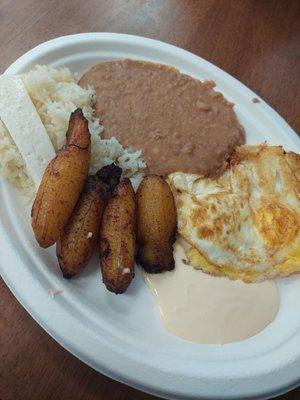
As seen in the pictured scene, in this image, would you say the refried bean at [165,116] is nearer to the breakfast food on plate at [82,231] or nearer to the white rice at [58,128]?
the white rice at [58,128]

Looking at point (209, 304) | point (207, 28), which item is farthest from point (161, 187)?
point (207, 28)

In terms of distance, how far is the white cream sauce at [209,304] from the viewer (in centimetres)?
145

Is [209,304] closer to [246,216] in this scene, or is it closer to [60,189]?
[246,216]

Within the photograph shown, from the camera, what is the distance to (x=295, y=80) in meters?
2.34

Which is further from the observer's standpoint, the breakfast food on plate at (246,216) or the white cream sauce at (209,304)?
the breakfast food on plate at (246,216)

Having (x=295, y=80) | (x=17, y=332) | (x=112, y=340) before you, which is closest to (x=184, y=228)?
(x=112, y=340)

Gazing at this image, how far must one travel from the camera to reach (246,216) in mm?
1697

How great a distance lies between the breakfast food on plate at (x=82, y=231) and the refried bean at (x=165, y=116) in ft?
1.24

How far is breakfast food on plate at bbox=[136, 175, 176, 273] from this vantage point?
4.92ft

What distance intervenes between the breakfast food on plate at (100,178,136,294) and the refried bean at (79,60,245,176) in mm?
368

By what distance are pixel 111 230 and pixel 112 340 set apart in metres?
0.34

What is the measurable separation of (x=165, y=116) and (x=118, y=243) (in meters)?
0.73

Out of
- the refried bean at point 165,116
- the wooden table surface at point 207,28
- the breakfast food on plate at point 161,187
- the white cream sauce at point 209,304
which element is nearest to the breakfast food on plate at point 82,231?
the breakfast food on plate at point 161,187

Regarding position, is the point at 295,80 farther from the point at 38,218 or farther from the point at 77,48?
the point at 38,218
